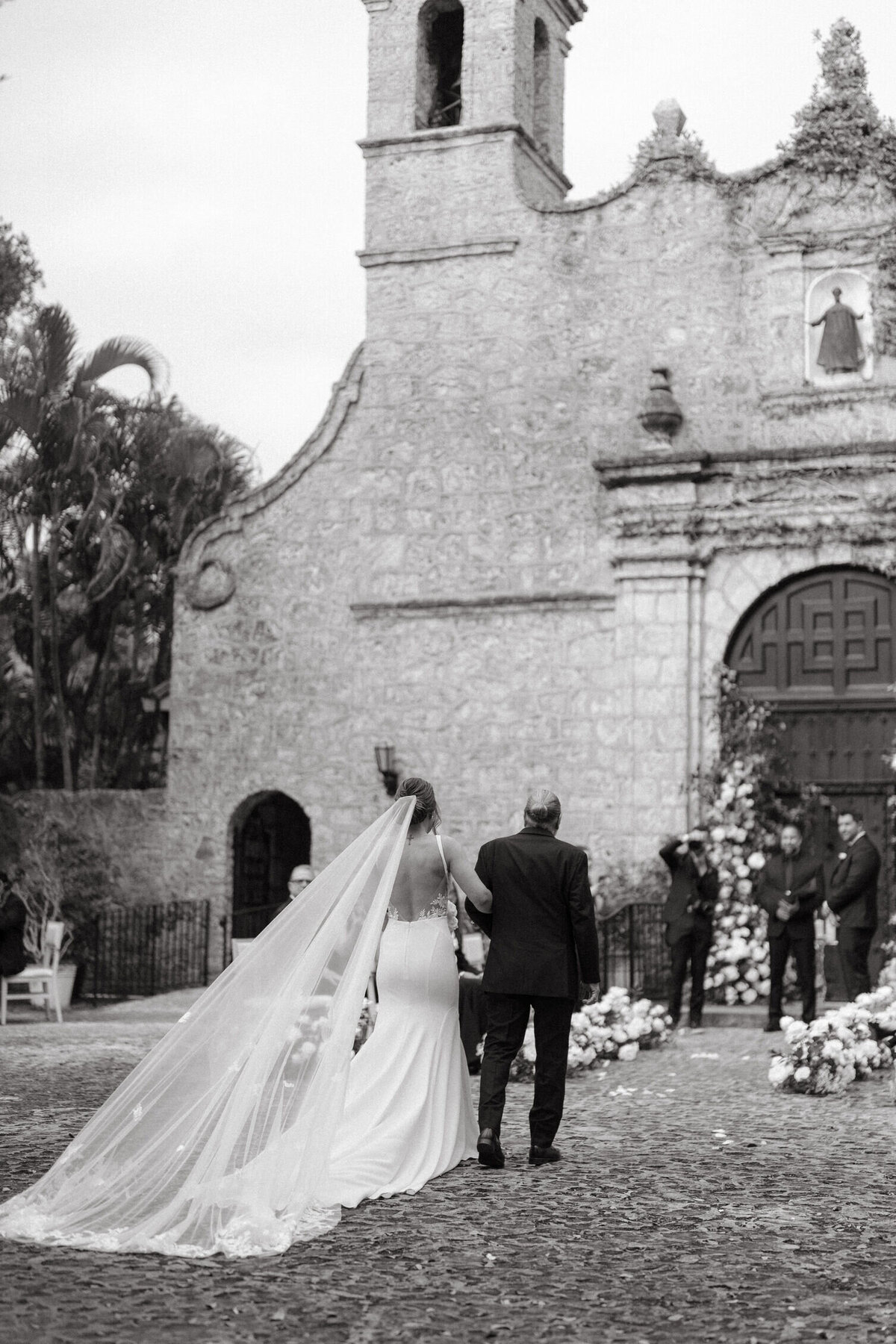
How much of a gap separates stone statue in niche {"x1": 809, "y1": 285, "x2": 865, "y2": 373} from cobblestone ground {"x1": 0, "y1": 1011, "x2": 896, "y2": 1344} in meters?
9.70

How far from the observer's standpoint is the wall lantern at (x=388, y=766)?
17766mm

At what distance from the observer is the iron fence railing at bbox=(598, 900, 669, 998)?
16.0 meters

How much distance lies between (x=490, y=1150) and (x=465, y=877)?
121 cm

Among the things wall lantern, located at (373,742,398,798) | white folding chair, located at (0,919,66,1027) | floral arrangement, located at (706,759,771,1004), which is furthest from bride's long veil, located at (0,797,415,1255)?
wall lantern, located at (373,742,398,798)

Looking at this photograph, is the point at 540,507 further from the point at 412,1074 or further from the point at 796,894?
the point at 412,1074

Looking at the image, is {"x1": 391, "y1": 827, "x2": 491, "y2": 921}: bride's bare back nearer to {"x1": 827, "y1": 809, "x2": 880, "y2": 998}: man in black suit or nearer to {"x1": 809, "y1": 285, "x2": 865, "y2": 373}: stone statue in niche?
{"x1": 827, "y1": 809, "x2": 880, "y2": 998}: man in black suit

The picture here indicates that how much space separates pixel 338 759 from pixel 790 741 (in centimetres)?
484

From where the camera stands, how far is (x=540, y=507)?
17.8m

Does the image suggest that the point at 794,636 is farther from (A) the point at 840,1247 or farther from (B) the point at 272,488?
(A) the point at 840,1247

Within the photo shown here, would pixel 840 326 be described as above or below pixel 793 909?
above

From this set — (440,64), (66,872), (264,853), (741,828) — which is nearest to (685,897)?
(741,828)

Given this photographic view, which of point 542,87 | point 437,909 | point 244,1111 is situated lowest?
point 244,1111

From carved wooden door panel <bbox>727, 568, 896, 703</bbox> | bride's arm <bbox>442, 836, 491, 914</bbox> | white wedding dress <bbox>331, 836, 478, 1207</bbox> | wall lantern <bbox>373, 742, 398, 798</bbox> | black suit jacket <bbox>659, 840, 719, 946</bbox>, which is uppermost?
carved wooden door panel <bbox>727, 568, 896, 703</bbox>

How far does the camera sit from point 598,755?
17.2m
